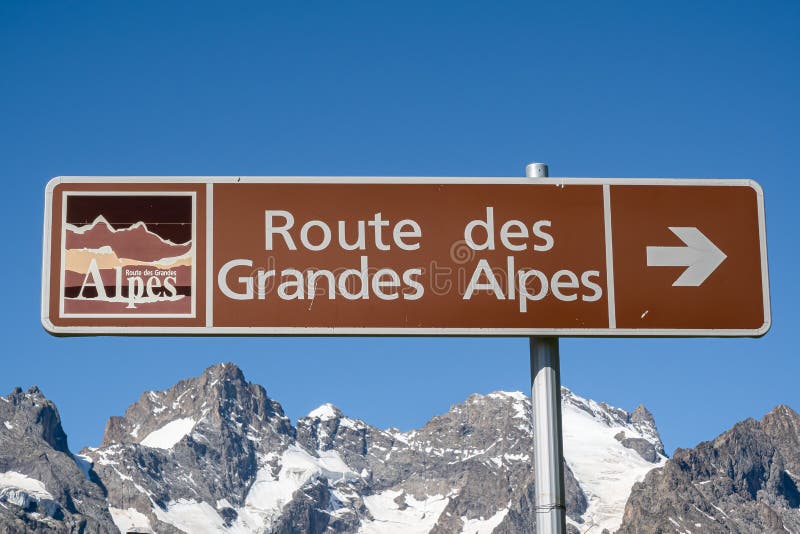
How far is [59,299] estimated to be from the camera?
618 cm

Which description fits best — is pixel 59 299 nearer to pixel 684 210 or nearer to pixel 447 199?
pixel 447 199

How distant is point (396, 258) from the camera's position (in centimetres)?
630

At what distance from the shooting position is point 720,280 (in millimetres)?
6430

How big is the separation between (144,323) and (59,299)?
0.38m

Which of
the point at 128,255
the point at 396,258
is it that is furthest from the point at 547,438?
the point at 128,255

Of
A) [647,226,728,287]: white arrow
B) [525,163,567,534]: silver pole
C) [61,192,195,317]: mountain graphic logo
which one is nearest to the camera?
[525,163,567,534]: silver pole

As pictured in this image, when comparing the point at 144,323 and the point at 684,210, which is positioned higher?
the point at 684,210

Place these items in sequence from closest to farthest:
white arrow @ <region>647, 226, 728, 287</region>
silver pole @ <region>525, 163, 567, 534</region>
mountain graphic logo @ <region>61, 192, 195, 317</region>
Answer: silver pole @ <region>525, 163, 567, 534</region> → mountain graphic logo @ <region>61, 192, 195, 317</region> → white arrow @ <region>647, 226, 728, 287</region>

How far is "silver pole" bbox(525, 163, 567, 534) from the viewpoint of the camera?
19.7ft

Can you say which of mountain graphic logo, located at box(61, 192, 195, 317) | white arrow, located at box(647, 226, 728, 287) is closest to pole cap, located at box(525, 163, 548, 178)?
white arrow, located at box(647, 226, 728, 287)

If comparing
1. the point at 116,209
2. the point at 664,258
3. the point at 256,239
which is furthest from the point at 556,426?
the point at 116,209

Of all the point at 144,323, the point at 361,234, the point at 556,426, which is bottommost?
the point at 556,426

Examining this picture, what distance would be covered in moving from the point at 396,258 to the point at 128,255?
3.78 feet

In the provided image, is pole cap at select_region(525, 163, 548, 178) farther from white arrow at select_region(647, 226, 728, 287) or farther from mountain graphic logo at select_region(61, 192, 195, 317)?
mountain graphic logo at select_region(61, 192, 195, 317)
